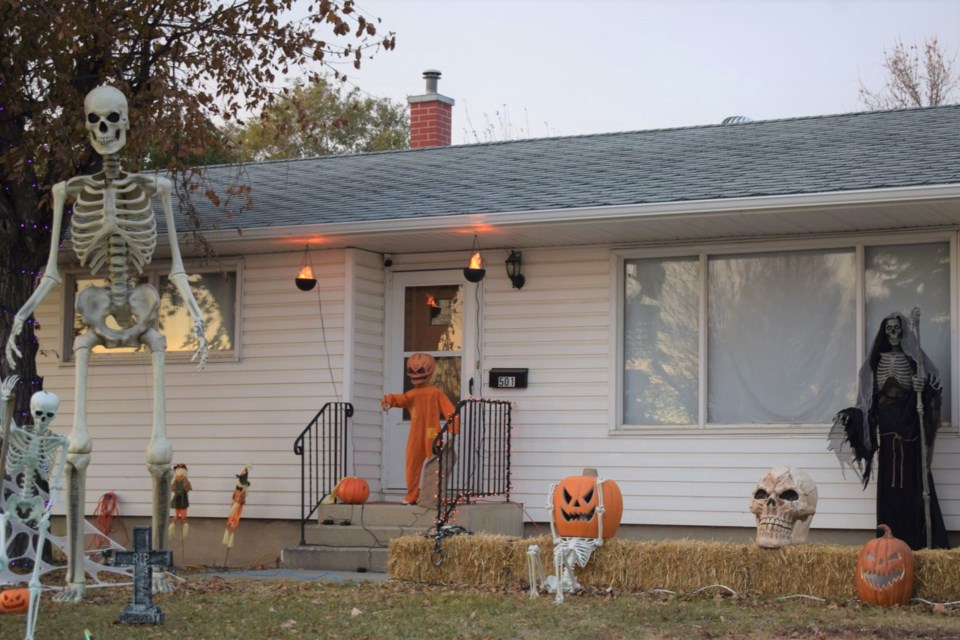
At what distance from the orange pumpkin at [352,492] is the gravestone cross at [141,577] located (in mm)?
3750

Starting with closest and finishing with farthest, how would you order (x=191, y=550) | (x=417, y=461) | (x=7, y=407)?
(x=7, y=407) < (x=417, y=461) < (x=191, y=550)

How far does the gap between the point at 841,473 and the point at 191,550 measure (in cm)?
615

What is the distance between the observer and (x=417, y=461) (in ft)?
40.9

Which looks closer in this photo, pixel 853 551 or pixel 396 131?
pixel 853 551

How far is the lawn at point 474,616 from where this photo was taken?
8.30 m

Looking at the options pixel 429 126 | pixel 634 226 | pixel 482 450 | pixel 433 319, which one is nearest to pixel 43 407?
pixel 482 450

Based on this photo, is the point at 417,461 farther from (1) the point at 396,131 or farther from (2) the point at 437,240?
(1) the point at 396,131

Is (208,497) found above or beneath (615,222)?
beneath

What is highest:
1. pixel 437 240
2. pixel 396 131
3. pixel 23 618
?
pixel 396 131

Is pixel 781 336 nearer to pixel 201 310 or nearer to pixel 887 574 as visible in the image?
pixel 887 574

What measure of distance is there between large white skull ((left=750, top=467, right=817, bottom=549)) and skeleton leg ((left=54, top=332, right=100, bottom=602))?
464cm

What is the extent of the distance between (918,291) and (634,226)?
236 cm

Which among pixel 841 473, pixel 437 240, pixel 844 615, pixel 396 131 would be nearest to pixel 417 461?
pixel 437 240

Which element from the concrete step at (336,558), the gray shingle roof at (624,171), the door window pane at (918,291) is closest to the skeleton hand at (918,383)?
the door window pane at (918,291)
